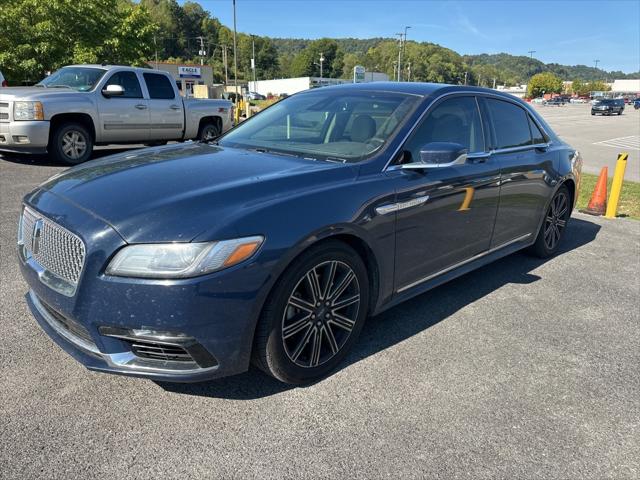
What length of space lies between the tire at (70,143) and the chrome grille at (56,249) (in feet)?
23.7

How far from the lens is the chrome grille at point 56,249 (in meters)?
2.44

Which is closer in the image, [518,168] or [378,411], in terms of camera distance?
[378,411]

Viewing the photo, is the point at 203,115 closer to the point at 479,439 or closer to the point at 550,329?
the point at 550,329

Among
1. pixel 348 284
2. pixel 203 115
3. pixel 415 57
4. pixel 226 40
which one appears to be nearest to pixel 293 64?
pixel 226 40

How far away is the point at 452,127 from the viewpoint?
151 inches

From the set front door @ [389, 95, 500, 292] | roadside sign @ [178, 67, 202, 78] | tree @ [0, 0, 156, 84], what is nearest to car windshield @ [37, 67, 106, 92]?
front door @ [389, 95, 500, 292]

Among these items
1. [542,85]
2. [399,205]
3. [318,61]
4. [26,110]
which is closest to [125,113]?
[26,110]

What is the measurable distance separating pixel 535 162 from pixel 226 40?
156692 mm

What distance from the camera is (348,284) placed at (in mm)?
2984

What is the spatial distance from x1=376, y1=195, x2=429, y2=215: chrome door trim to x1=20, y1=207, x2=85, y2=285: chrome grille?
1668mm

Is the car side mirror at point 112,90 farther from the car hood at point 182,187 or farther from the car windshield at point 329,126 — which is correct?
the car hood at point 182,187

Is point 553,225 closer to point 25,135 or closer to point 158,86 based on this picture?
point 25,135

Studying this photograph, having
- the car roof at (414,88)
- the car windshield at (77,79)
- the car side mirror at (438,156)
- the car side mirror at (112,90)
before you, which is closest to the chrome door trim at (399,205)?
the car side mirror at (438,156)

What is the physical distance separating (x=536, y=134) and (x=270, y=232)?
141 inches
